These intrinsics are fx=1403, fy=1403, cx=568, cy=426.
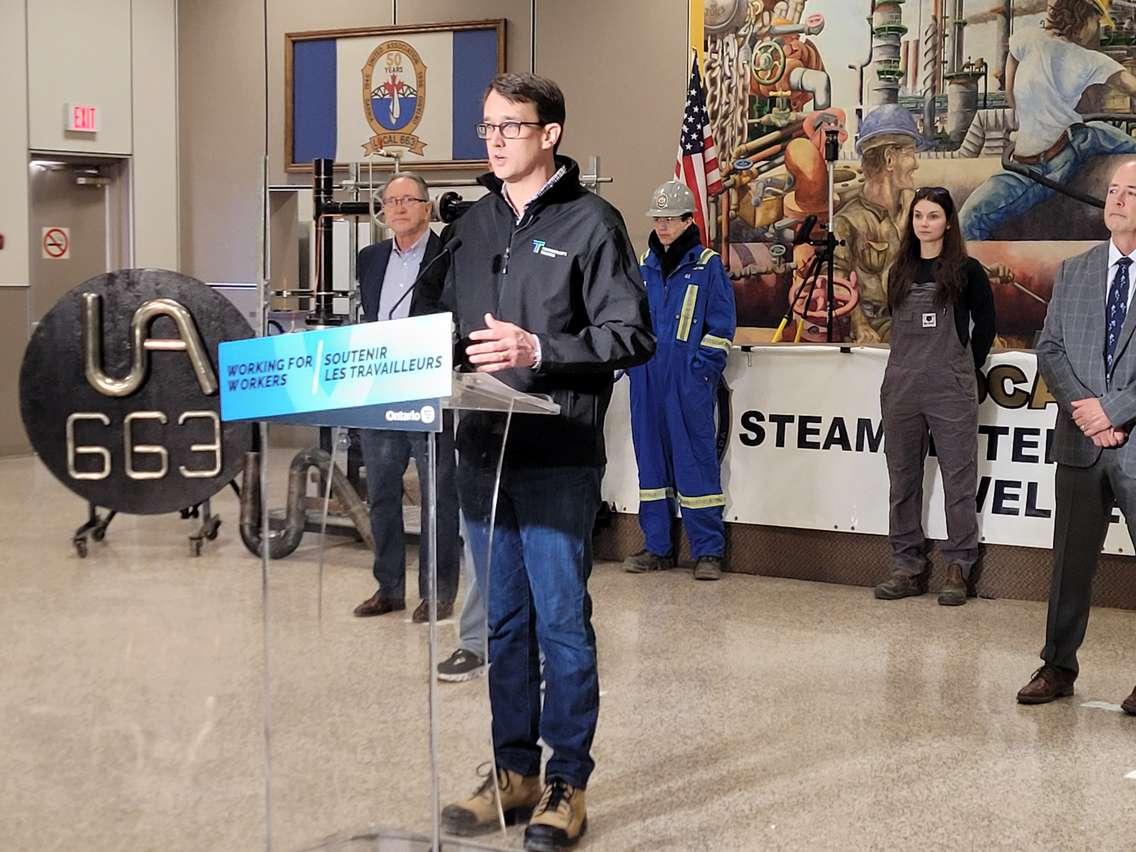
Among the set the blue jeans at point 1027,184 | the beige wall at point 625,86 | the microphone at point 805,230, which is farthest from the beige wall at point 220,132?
the blue jeans at point 1027,184

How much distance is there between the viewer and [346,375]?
215 centimetres

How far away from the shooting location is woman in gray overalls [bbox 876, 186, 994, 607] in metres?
5.36

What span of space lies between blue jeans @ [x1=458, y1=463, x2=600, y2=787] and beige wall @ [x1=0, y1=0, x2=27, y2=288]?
8.21 metres

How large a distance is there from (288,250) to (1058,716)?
832 cm

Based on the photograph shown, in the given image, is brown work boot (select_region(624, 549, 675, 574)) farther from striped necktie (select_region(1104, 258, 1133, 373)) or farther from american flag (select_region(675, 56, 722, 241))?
striped necktie (select_region(1104, 258, 1133, 373))

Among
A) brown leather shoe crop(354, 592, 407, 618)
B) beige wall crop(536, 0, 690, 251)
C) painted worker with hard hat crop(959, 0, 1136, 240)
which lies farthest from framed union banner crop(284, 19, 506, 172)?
brown leather shoe crop(354, 592, 407, 618)

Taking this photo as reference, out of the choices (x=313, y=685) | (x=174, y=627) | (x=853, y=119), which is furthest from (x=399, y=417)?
(x=853, y=119)

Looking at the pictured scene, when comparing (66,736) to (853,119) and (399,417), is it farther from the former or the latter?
(853,119)

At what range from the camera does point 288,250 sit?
1113 cm

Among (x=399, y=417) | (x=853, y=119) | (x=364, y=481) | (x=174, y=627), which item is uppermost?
(x=853, y=119)

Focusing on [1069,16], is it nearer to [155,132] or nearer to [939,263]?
[939,263]

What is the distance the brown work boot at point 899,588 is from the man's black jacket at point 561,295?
117 inches

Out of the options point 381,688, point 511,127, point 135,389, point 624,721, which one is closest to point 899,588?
point 624,721

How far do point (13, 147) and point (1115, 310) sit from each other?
8.46 m
